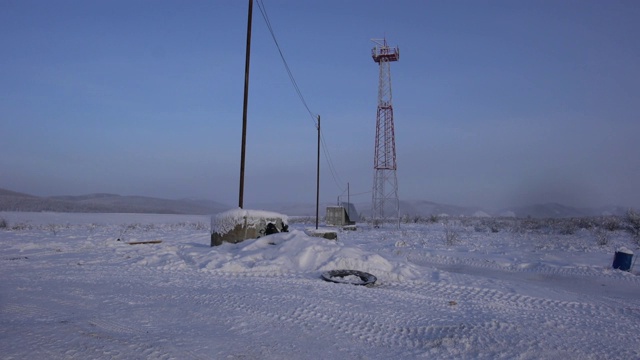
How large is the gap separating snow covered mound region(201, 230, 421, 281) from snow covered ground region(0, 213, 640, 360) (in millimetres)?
35

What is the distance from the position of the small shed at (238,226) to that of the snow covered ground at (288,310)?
1.31 m

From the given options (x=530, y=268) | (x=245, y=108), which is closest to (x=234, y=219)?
(x=245, y=108)

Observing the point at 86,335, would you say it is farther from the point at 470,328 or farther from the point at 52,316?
the point at 470,328

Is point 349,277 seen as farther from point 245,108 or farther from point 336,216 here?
point 336,216

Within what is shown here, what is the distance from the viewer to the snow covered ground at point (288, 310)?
439 centimetres

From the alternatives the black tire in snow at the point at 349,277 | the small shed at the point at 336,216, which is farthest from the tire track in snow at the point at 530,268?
the small shed at the point at 336,216

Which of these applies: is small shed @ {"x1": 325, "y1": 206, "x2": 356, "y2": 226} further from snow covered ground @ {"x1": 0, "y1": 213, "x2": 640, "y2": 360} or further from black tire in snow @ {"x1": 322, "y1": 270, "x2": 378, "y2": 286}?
black tire in snow @ {"x1": 322, "y1": 270, "x2": 378, "y2": 286}

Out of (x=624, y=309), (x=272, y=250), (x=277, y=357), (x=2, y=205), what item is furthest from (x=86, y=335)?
(x=2, y=205)

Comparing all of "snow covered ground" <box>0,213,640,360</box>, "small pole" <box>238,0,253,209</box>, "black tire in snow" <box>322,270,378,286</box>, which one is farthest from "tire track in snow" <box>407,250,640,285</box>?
"small pole" <box>238,0,253,209</box>

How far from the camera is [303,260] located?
32.6 ft

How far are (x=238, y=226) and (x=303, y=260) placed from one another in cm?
347

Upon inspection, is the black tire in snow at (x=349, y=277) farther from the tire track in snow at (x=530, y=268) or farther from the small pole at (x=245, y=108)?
the small pole at (x=245, y=108)

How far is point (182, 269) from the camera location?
31.1 ft

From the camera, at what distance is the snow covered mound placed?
31.2 feet
